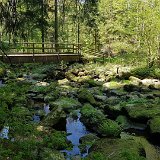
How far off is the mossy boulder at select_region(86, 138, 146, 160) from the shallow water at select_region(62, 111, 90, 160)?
0.62m

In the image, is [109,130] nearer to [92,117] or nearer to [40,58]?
[92,117]

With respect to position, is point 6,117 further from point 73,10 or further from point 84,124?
point 73,10

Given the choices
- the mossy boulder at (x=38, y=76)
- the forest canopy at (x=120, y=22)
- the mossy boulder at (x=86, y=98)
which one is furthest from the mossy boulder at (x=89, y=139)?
the mossy boulder at (x=38, y=76)

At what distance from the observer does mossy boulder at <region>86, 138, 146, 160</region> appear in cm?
970

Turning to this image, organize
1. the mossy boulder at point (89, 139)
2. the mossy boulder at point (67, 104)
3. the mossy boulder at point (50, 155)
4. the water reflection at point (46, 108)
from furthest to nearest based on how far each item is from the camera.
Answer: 1. the mossy boulder at point (67, 104)
2. the water reflection at point (46, 108)
3. the mossy boulder at point (89, 139)
4. the mossy boulder at point (50, 155)

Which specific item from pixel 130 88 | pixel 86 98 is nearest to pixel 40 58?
pixel 130 88

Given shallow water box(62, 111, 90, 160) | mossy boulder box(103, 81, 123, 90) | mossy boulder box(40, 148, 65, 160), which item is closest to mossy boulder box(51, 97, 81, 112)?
shallow water box(62, 111, 90, 160)

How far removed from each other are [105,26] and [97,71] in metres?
10.7

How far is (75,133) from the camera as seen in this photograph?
13414 mm

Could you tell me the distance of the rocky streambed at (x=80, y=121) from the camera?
10.3m

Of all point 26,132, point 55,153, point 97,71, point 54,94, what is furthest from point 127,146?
point 97,71

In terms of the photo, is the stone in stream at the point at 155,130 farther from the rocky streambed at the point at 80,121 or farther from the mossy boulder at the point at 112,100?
the mossy boulder at the point at 112,100

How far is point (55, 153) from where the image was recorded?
397 inches

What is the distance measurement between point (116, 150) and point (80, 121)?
469 centimetres
